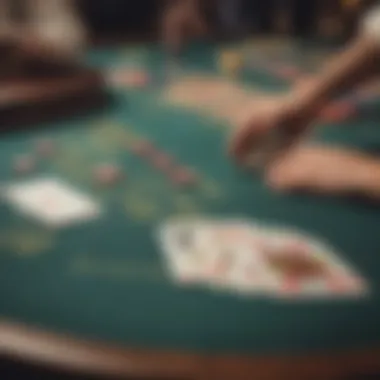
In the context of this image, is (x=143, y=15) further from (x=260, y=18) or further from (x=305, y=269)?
(x=305, y=269)

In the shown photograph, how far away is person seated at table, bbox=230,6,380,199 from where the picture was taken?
161 cm

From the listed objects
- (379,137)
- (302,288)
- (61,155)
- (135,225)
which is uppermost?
(379,137)

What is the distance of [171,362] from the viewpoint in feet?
3.44

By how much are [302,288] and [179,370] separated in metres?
0.26

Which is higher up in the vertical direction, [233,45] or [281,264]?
[233,45]

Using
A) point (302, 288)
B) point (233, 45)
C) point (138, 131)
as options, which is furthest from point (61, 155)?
point (233, 45)

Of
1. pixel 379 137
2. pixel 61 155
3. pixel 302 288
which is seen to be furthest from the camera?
pixel 379 137

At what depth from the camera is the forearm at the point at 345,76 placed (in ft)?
5.95

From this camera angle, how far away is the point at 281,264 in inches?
51.3

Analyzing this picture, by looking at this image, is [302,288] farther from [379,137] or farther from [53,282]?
[379,137]

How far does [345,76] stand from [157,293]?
803mm

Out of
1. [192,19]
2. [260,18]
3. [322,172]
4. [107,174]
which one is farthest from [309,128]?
[260,18]

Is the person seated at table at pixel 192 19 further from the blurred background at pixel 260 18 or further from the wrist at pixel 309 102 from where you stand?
the wrist at pixel 309 102

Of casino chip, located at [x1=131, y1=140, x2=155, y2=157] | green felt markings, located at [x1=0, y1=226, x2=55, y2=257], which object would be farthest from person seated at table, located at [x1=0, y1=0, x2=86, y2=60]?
green felt markings, located at [x1=0, y1=226, x2=55, y2=257]
